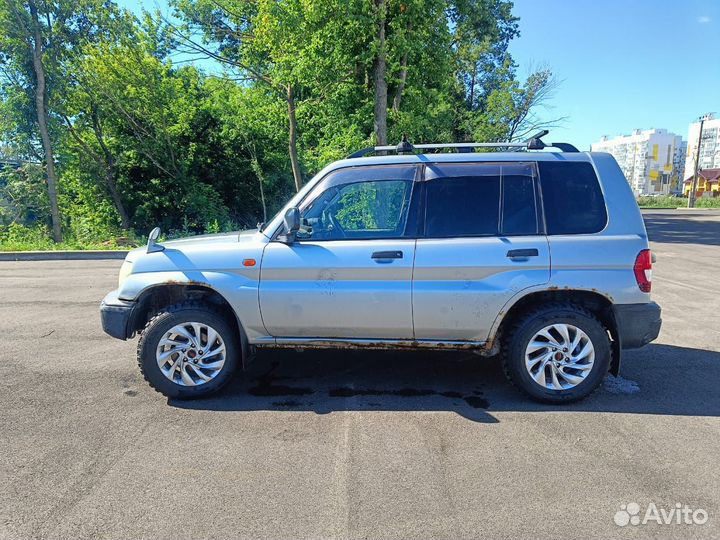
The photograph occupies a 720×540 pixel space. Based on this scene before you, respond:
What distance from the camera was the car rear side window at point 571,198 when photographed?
13.2 feet

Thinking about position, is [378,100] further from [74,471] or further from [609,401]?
[74,471]

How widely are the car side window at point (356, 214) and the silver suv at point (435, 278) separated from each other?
17 millimetres

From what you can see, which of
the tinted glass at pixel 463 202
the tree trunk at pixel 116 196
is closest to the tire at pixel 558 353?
the tinted glass at pixel 463 202

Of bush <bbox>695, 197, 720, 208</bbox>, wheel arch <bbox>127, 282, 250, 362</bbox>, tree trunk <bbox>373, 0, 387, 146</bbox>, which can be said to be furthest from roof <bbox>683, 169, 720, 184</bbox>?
wheel arch <bbox>127, 282, 250, 362</bbox>

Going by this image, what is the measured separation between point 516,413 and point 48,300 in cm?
796

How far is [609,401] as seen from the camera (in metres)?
4.13

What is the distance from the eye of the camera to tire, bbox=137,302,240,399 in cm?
413

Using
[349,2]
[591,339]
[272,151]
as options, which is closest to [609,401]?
[591,339]

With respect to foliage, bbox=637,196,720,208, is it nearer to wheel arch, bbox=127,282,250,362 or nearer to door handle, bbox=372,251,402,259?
door handle, bbox=372,251,402,259

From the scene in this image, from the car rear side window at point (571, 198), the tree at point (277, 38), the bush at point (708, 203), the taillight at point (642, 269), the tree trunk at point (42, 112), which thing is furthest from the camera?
the bush at point (708, 203)

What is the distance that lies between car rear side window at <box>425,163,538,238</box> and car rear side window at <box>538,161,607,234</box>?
0.13m

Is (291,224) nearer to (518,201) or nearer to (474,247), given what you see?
(474,247)

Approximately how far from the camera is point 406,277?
399 cm

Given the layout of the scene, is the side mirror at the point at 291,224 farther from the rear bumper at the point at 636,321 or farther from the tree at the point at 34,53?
the tree at the point at 34,53
